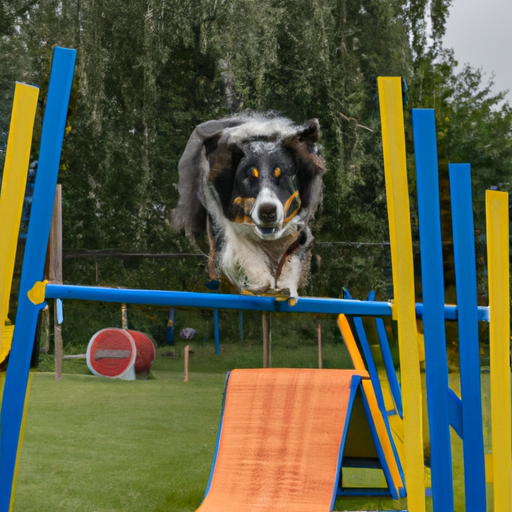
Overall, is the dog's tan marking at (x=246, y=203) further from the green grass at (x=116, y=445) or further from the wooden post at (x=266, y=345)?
the wooden post at (x=266, y=345)

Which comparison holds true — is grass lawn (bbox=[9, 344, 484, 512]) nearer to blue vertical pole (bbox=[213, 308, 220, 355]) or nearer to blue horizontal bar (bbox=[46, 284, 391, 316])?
blue vertical pole (bbox=[213, 308, 220, 355])

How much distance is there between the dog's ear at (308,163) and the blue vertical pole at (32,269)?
106 centimetres

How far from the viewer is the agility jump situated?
150 cm

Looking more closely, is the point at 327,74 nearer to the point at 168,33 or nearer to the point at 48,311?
the point at 168,33

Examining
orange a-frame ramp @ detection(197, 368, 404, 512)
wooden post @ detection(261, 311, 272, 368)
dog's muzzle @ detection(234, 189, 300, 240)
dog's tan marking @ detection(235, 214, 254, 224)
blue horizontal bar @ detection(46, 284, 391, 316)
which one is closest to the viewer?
blue horizontal bar @ detection(46, 284, 391, 316)

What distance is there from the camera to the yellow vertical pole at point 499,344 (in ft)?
5.05

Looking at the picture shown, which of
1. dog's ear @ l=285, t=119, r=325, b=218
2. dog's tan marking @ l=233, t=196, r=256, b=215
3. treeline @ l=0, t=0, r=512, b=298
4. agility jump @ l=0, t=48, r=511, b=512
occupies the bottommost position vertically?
agility jump @ l=0, t=48, r=511, b=512

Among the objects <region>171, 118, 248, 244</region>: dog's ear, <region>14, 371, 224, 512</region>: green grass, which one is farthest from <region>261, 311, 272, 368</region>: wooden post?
<region>171, 118, 248, 244</region>: dog's ear

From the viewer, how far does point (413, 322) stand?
152cm

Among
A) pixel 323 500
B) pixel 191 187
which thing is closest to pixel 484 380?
pixel 323 500

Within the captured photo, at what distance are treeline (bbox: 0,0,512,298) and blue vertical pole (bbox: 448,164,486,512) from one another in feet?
18.5

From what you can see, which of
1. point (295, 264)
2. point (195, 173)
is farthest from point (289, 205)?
point (195, 173)

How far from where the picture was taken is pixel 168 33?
24.0 feet

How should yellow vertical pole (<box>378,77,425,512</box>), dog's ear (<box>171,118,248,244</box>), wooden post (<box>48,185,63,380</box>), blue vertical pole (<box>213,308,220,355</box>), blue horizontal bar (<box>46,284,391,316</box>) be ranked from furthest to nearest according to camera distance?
blue vertical pole (<box>213,308,220,355</box>) → wooden post (<box>48,185,63,380</box>) → dog's ear (<box>171,118,248,244</box>) → blue horizontal bar (<box>46,284,391,316</box>) → yellow vertical pole (<box>378,77,425,512</box>)
